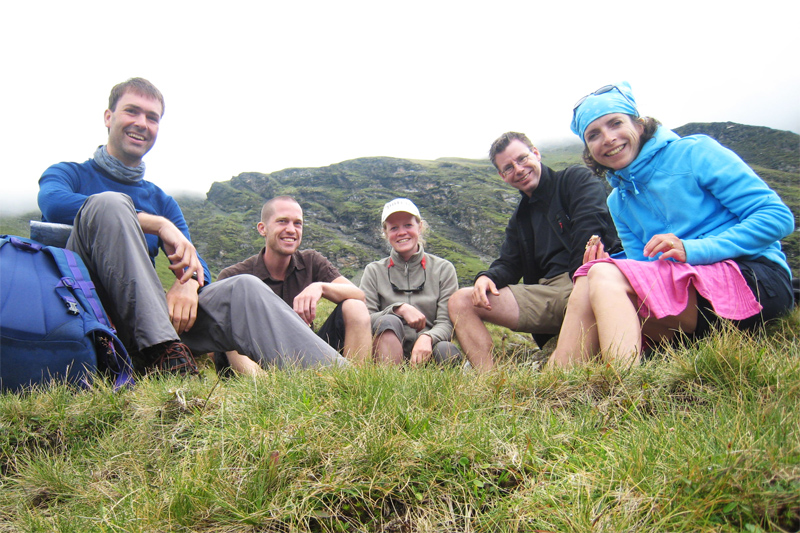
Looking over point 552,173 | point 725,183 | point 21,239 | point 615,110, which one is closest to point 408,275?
point 552,173

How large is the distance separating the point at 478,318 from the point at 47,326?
441 cm

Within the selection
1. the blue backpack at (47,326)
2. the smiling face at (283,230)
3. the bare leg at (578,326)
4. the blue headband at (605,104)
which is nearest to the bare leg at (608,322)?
the bare leg at (578,326)

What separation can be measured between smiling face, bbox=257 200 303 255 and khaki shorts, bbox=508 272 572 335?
307 cm

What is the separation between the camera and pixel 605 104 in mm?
4695

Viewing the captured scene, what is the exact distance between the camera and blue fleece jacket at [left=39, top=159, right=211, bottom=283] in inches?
181

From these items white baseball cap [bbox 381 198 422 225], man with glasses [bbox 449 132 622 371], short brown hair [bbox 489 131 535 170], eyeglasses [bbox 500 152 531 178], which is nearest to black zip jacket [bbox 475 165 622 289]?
man with glasses [bbox 449 132 622 371]

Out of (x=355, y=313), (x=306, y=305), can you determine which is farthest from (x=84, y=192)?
(x=355, y=313)

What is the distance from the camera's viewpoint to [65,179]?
4953 millimetres

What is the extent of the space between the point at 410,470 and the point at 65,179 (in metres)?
5.12

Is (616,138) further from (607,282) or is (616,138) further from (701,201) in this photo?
(607,282)

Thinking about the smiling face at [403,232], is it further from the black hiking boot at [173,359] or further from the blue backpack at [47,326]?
the blue backpack at [47,326]

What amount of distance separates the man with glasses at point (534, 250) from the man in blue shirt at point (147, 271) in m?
2.20

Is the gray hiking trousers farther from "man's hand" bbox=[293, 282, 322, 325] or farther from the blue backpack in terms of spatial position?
"man's hand" bbox=[293, 282, 322, 325]

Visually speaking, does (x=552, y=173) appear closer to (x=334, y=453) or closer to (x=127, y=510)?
(x=334, y=453)
